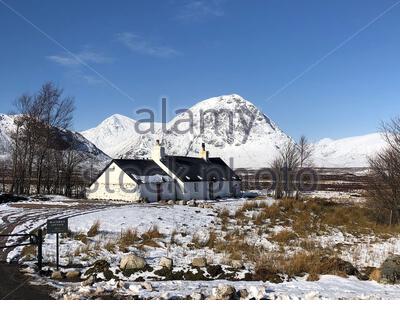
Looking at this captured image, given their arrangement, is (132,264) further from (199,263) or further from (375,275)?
(375,275)

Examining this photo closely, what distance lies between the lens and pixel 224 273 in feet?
45.6

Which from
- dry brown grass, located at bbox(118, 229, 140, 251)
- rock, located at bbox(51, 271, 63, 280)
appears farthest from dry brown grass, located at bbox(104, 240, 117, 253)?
rock, located at bbox(51, 271, 63, 280)

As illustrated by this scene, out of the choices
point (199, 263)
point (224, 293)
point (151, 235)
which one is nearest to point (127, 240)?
point (151, 235)

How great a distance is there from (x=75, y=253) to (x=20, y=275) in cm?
320

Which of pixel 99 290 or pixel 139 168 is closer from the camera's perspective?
pixel 99 290

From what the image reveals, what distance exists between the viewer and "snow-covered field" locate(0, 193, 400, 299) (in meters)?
11.3

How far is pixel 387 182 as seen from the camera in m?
30.8

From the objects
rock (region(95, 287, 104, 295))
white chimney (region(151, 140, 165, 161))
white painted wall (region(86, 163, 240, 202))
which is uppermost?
white chimney (region(151, 140, 165, 161))

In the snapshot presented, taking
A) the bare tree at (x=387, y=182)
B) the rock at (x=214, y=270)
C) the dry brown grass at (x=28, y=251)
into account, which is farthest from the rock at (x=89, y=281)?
the bare tree at (x=387, y=182)

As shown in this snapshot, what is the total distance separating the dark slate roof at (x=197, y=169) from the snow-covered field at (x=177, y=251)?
16.7 m

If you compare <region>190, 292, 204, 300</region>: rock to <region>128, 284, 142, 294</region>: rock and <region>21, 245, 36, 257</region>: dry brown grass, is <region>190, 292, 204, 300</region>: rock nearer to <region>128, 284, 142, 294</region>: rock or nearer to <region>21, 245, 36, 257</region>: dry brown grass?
<region>128, 284, 142, 294</region>: rock

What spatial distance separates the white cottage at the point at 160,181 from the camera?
4369 cm

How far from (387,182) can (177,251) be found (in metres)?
19.6

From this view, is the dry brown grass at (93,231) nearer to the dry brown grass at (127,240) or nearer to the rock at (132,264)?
the dry brown grass at (127,240)
